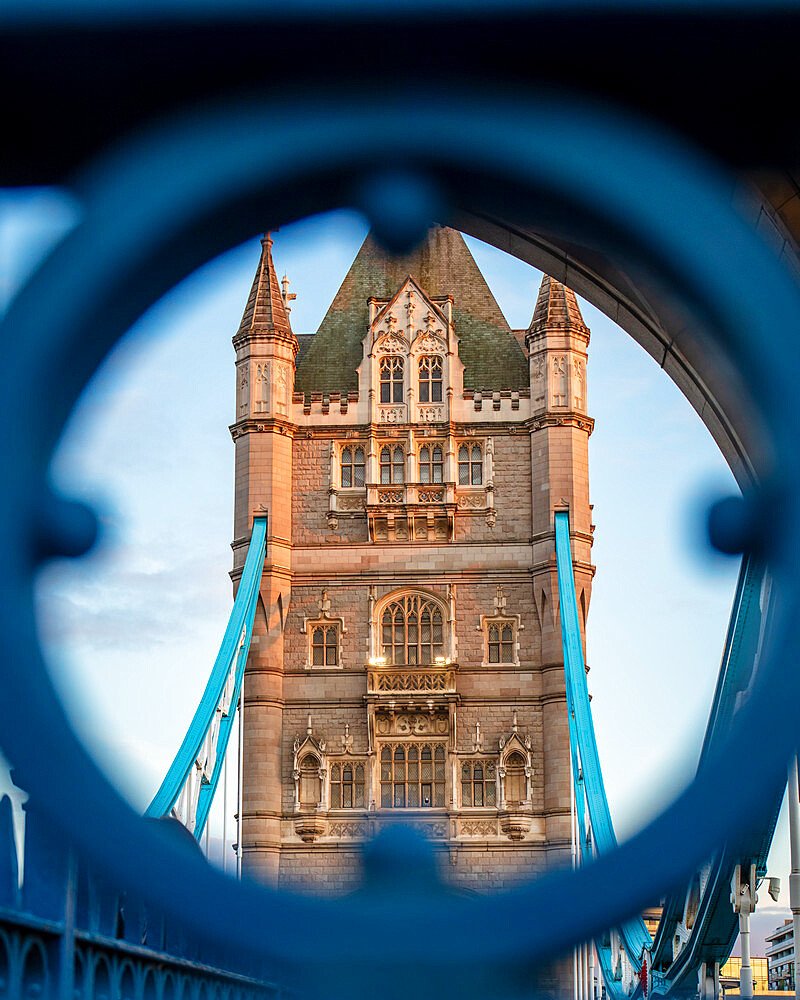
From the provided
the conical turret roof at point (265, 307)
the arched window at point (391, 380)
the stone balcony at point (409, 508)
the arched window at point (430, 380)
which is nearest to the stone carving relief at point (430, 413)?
the arched window at point (430, 380)

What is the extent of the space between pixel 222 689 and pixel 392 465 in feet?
21.6

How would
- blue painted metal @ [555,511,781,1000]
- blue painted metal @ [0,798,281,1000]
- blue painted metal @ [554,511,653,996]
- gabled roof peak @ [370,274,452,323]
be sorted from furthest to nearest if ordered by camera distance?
gabled roof peak @ [370,274,452,323] → blue painted metal @ [554,511,653,996] → blue painted metal @ [555,511,781,1000] → blue painted metal @ [0,798,281,1000]

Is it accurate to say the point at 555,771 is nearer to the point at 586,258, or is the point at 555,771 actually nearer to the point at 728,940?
the point at 728,940

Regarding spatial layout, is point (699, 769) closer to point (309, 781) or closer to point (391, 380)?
point (309, 781)

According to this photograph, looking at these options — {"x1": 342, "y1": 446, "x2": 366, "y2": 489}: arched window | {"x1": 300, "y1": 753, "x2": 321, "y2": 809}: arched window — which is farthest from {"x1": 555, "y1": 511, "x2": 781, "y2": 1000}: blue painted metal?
{"x1": 300, "y1": 753, "x2": 321, "y2": 809}: arched window

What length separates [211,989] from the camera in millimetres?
2033

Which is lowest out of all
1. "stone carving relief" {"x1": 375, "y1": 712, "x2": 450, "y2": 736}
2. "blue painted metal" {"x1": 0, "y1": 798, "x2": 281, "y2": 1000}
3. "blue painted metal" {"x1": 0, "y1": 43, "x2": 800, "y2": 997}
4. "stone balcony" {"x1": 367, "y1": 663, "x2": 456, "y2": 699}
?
"blue painted metal" {"x1": 0, "y1": 798, "x2": 281, "y2": 1000}

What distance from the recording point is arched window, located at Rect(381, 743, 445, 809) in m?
27.3

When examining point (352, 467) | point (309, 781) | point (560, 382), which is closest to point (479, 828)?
point (309, 781)

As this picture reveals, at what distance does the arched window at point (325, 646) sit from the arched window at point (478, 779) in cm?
316

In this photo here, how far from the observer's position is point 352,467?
2973 cm

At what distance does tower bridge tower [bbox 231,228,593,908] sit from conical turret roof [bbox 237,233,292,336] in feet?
0.19

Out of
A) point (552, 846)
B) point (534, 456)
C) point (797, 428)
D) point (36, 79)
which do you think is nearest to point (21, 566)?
point (36, 79)

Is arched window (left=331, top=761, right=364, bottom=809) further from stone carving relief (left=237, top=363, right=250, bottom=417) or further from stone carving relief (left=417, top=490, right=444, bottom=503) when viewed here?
stone carving relief (left=237, top=363, right=250, bottom=417)
